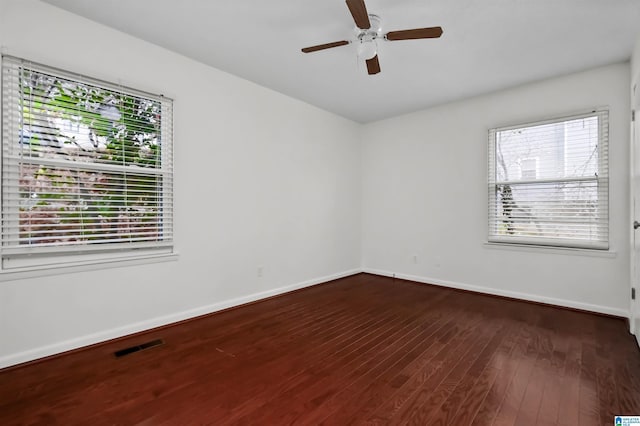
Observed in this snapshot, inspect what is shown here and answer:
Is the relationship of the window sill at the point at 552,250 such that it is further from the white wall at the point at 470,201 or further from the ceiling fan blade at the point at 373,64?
the ceiling fan blade at the point at 373,64

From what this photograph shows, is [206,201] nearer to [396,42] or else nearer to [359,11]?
[359,11]

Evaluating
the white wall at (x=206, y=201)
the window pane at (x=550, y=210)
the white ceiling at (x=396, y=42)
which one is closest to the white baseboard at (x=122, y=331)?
the white wall at (x=206, y=201)

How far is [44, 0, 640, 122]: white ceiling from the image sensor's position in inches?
93.4

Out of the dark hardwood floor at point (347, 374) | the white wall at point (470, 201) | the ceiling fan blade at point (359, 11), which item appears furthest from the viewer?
the white wall at point (470, 201)

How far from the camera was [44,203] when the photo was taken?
236cm

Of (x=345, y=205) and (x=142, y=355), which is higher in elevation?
(x=345, y=205)

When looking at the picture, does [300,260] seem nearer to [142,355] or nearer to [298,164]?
[298,164]

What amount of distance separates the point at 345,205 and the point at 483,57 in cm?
286

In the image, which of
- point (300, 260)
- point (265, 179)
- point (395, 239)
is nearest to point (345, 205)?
point (395, 239)

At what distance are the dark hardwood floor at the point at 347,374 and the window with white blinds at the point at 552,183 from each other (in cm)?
99

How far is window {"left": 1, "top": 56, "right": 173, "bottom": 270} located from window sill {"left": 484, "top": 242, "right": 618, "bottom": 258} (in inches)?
158

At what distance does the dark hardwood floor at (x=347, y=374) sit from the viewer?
5.62 ft

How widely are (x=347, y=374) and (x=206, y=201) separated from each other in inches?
89.8

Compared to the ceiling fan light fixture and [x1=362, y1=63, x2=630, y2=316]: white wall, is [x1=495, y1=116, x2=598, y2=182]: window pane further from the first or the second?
the ceiling fan light fixture
